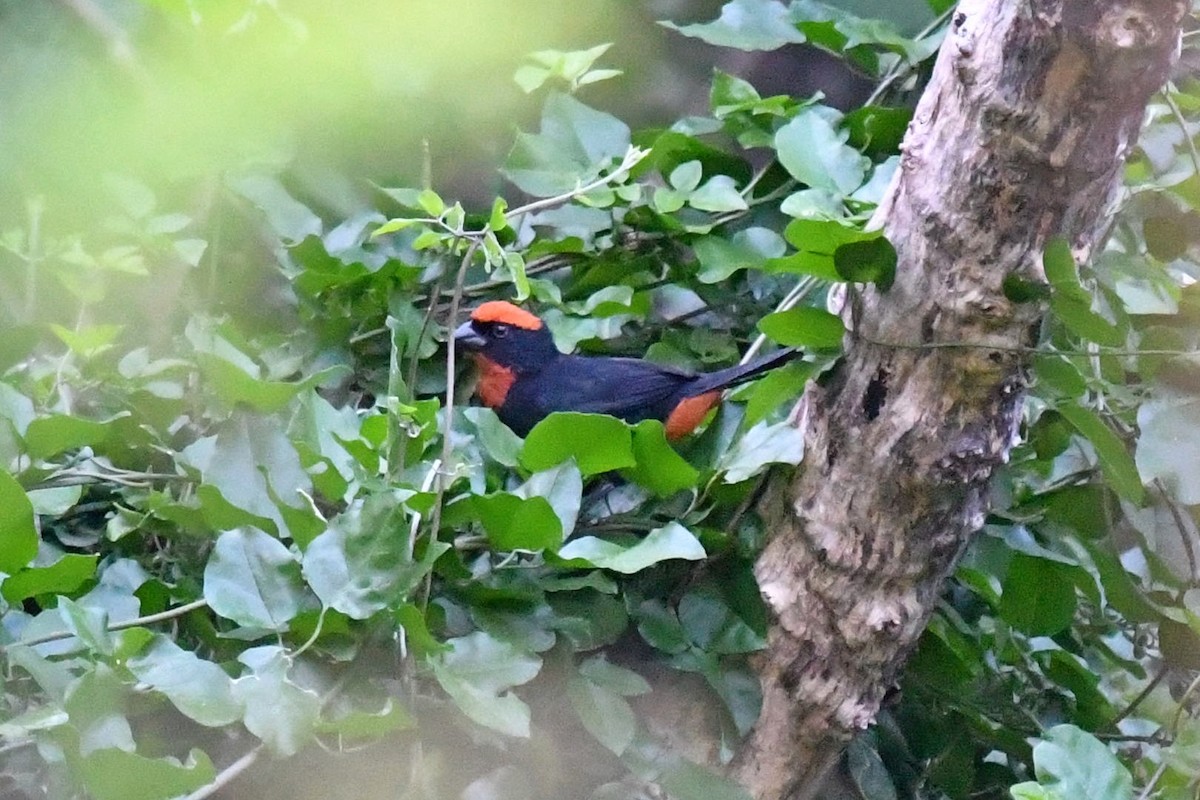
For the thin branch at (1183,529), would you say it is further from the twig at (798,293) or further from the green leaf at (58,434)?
the green leaf at (58,434)

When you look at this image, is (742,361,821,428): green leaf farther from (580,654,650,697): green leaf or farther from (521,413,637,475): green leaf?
(580,654,650,697): green leaf

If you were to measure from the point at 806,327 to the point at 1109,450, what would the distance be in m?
0.32

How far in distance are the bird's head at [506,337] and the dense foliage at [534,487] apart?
11 cm

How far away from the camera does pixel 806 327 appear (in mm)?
1067

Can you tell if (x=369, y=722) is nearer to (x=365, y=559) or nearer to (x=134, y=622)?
(x=365, y=559)

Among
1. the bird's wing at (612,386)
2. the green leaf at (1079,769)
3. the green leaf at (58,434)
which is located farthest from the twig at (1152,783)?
the green leaf at (58,434)

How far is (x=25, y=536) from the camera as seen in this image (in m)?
0.92

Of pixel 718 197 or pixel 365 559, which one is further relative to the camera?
pixel 718 197

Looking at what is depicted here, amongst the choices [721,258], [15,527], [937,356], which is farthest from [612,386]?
[15,527]

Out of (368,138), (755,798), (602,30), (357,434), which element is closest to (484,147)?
(602,30)

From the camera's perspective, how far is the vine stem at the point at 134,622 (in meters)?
0.93

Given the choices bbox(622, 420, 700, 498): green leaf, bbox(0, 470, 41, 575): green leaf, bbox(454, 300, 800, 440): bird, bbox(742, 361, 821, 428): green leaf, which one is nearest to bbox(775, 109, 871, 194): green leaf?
bbox(454, 300, 800, 440): bird

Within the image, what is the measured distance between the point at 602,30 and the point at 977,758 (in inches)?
39.5

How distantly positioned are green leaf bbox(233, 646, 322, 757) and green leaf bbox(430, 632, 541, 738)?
112 mm
